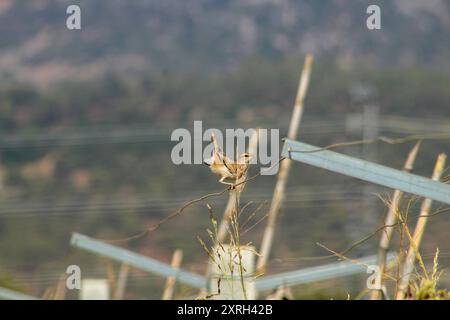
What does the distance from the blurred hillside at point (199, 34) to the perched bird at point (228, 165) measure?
67.0m

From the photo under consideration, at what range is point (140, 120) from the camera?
1977 inches

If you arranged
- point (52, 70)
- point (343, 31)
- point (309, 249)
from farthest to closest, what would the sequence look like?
1. point (343, 31)
2. point (52, 70)
3. point (309, 249)

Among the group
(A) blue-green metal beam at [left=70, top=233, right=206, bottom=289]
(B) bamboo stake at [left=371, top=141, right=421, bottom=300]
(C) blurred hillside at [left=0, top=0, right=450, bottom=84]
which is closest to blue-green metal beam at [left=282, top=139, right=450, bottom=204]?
(B) bamboo stake at [left=371, top=141, right=421, bottom=300]

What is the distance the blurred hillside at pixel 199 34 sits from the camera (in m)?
73.8

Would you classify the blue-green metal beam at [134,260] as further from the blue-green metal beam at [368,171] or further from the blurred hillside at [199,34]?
the blurred hillside at [199,34]

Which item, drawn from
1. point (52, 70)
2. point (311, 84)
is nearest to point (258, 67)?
point (311, 84)

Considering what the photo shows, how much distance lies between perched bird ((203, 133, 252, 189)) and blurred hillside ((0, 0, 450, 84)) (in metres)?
67.0

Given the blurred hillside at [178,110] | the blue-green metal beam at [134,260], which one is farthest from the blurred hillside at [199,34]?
the blue-green metal beam at [134,260]

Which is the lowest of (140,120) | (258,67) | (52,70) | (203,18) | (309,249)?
(309,249)

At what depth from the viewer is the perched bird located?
11.9 feet

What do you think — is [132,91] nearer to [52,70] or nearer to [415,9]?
[52,70]

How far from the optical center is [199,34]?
79.6 meters

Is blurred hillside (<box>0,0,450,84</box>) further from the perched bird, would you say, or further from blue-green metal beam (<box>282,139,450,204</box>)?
the perched bird

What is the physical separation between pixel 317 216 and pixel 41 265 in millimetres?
5911
